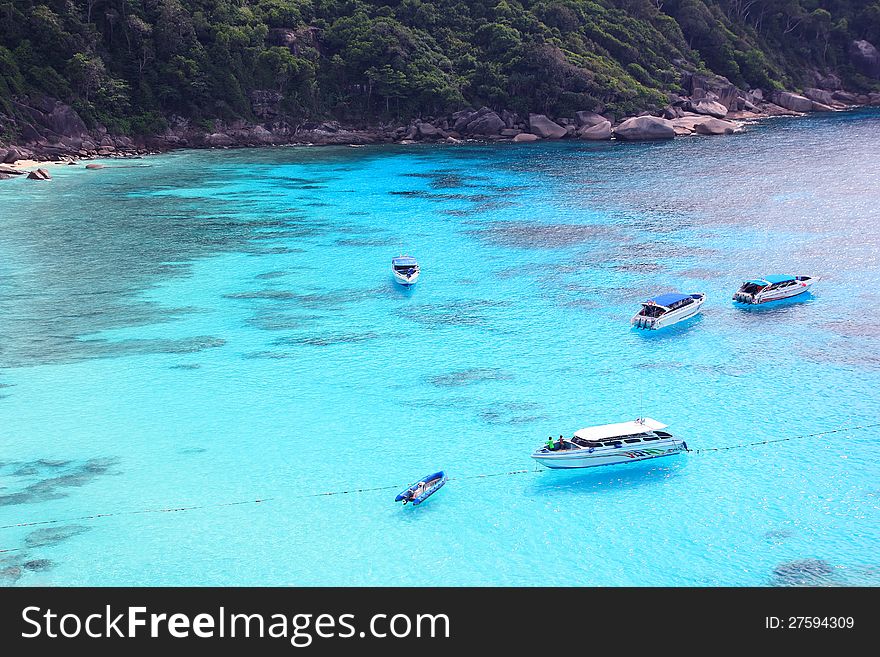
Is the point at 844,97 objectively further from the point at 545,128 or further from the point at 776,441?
the point at 776,441

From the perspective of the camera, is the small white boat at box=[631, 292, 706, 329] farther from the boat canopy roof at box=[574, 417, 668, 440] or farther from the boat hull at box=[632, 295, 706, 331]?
the boat canopy roof at box=[574, 417, 668, 440]

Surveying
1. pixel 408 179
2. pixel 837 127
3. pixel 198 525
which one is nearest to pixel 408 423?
pixel 198 525

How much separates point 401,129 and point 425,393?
10446cm

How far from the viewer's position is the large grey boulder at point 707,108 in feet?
498

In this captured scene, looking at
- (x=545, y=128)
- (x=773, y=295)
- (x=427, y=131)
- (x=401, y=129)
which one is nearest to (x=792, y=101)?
(x=545, y=128)

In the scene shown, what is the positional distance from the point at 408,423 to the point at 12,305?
31448 millimetres

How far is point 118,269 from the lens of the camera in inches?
2517

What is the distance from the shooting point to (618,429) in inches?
1405

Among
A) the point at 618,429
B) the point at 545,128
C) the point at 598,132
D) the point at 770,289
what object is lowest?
the point at 770,289

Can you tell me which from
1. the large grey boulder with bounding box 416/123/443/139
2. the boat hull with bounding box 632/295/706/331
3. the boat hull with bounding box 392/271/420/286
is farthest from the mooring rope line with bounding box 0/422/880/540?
the large grey boulder with bounding box 416/123/443/139

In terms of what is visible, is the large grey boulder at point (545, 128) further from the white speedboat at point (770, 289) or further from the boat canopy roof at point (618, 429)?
the boat canopy roof at point (618, 429)

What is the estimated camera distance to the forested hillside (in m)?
121

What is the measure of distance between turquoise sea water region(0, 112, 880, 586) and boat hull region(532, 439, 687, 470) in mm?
653
